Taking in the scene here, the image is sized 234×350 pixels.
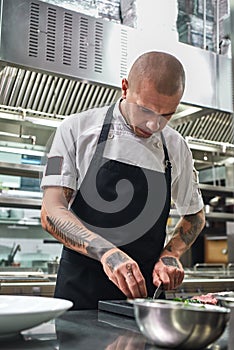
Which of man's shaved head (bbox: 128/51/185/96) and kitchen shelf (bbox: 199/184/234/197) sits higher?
man's shaved head (bbox: 128/51/185/96)

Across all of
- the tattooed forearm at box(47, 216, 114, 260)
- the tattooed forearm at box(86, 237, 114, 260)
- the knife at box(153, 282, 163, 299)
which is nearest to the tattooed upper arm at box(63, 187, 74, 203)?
the tattooed forearm at box(47, 216, 114, 260)

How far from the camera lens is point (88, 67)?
2.67m

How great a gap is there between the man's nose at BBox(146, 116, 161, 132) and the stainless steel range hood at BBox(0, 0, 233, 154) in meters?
1.15

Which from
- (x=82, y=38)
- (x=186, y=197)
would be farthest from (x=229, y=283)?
(x=82, y=38)

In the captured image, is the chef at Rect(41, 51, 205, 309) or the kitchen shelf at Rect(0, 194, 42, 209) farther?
the kitchen shelf at Rect(0, 194, 42, 209)

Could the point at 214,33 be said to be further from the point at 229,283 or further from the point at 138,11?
the point at 229,283

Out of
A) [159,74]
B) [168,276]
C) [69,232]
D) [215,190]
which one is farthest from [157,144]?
[215,190]

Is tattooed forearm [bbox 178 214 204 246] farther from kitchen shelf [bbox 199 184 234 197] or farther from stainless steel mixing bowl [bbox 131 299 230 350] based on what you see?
kitchen shelf [bbox 199 184 234 197]

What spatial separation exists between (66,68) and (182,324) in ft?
7.06

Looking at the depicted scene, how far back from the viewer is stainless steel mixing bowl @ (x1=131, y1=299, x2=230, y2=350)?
0.62 m

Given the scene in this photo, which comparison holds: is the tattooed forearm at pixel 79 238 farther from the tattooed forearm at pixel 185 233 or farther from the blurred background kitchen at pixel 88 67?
the blurred background kitchen at pixel 88 67

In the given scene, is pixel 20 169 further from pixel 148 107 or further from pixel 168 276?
pixel 168 276

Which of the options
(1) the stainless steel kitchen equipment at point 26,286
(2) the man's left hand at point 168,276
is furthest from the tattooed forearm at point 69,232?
(1) the stainless steel kitchen equipment at point 26,286

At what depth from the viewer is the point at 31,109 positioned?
297cm
